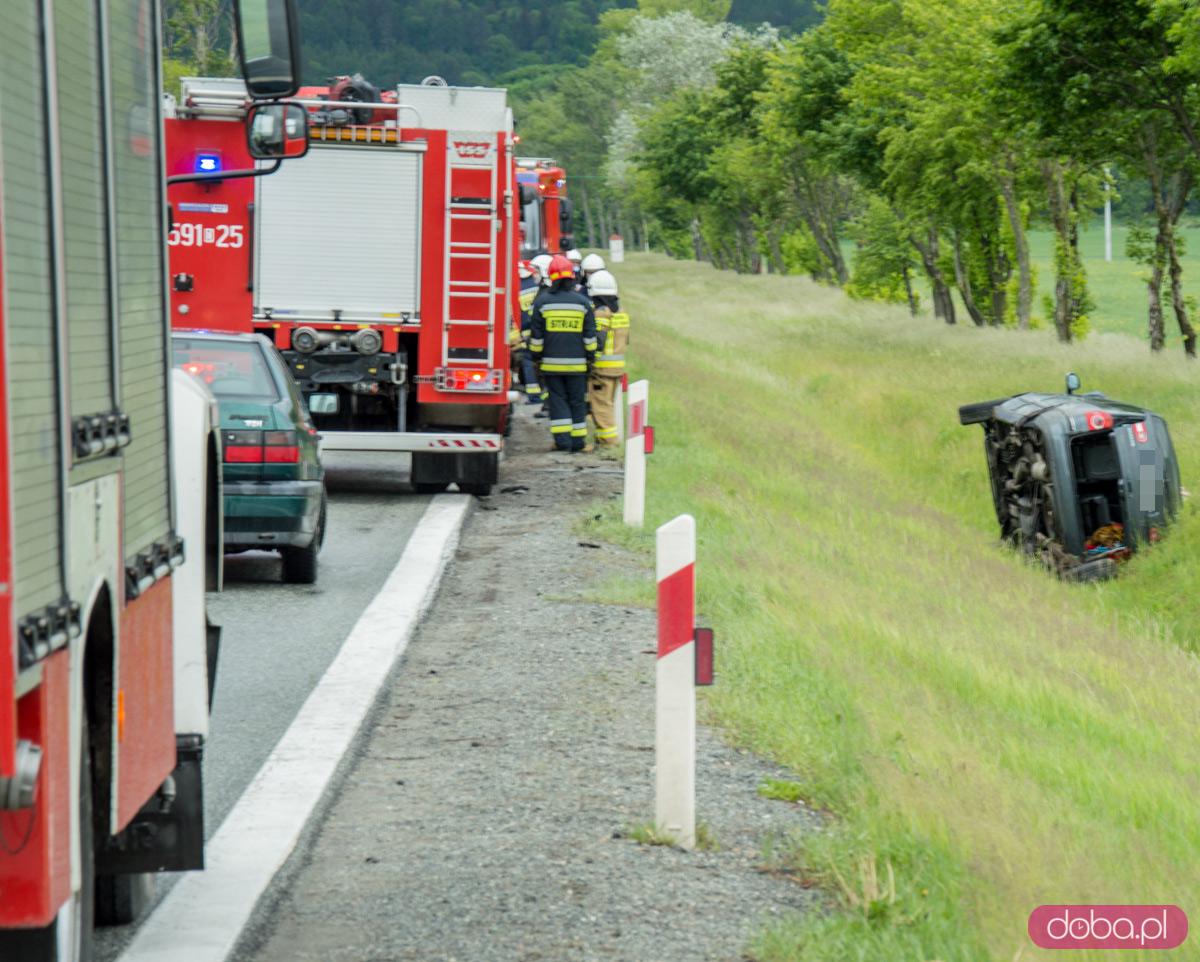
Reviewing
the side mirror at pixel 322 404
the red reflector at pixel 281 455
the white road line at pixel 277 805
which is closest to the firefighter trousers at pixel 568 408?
the side mirror at pixel 322 404

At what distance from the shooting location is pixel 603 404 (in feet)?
68.4

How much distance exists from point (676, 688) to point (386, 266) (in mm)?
11108

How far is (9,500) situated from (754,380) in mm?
30324

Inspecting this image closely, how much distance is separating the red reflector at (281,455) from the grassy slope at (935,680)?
253 cm

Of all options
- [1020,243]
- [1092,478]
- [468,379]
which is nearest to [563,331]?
[468,379]

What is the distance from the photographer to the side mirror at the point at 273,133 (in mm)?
5867

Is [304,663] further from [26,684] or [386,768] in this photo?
[26,684]

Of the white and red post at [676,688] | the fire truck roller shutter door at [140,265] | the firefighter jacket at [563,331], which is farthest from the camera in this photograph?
the firefighter jacket at [563,331]

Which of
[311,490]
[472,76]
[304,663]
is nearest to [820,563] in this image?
[311,490]

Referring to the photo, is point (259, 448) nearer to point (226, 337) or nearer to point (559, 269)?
point (226, 337)

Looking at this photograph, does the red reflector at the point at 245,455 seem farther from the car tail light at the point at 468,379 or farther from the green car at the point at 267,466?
the car tail light at the point at 468,379

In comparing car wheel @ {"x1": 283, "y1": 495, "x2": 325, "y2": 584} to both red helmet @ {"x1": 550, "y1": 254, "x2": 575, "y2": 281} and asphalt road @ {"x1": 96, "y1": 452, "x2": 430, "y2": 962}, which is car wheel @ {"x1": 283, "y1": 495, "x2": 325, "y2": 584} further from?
red helmet @ {"x1": 550, "y1": 254, "x2": 575, "y2": 281}

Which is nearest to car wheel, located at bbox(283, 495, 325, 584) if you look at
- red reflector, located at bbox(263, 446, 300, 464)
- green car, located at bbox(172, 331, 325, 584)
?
green car, located at bbox(172, 331, 325, 584)

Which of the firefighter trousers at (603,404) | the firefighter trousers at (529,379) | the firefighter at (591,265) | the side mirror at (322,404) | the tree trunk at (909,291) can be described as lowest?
the tree trunk at (909,291)
